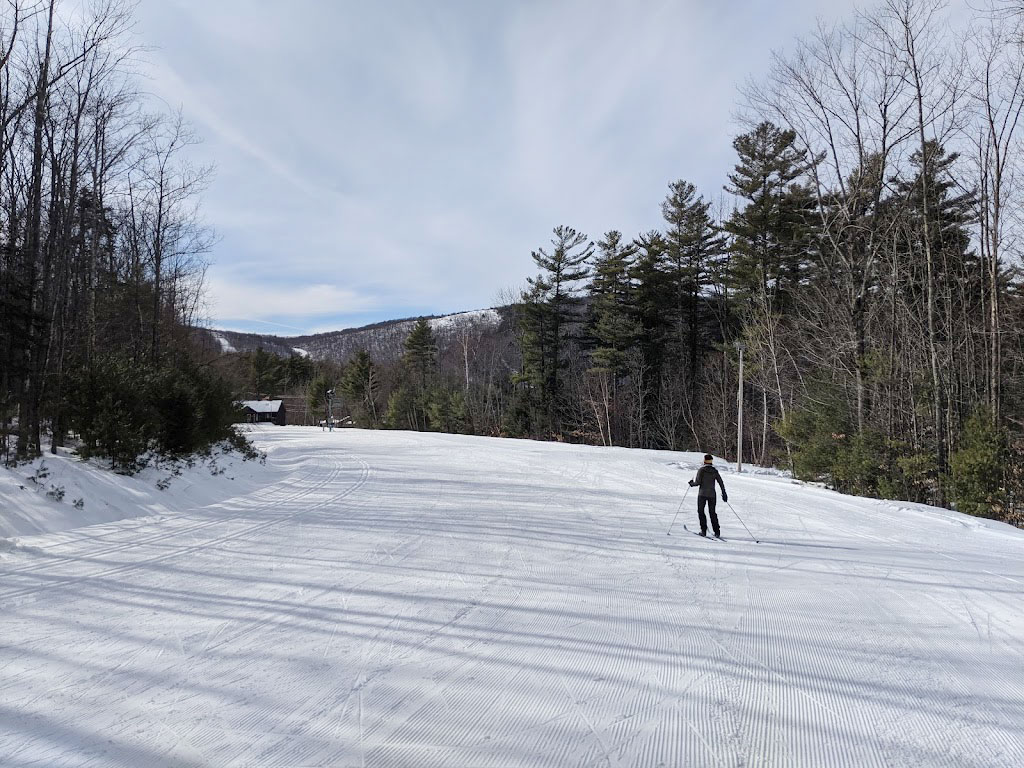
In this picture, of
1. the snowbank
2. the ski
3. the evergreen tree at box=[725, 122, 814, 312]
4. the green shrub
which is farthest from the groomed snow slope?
the evergreen tree at box=[725, 122, 814, 312]

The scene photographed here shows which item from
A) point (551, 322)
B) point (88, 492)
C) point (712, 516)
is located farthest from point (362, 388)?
point (712, 516)

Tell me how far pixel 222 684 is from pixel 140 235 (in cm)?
2155

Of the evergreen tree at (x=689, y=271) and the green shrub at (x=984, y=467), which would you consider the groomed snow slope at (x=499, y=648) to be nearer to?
the green shrub at (x=984, y=467)

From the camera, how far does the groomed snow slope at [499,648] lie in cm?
293

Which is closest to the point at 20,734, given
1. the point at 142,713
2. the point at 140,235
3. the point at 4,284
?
the point at 142,713

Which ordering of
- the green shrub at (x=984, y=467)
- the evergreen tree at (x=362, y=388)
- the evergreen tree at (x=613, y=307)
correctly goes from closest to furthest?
the green shrub at (x=984, y=467), the evergreen tree at (x=613, y=307), the evergreen tree at (x=362, y=388)

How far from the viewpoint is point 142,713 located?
10.1 ft

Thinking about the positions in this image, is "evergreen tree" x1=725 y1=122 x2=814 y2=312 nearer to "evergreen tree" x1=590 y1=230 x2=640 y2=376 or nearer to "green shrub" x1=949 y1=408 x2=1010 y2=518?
"evergreen tree" x1=590 y1=230 x2=640 y2=376

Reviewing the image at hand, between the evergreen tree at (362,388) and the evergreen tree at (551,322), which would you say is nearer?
the evergreen tree at (551,322)

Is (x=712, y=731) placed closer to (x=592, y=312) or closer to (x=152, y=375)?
(x=152, y=375)

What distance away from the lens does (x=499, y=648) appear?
408 centimetres

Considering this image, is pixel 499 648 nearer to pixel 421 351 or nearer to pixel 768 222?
pixel 768 222

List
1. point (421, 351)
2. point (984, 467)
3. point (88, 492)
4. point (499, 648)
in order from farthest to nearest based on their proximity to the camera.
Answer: point (421, 351) < point (984, 467) < point (88, 492) < point (499, 648)

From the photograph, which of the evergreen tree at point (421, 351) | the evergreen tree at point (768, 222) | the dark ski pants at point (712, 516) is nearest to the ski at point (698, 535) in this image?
the dark ski pants at point (712, 516)
